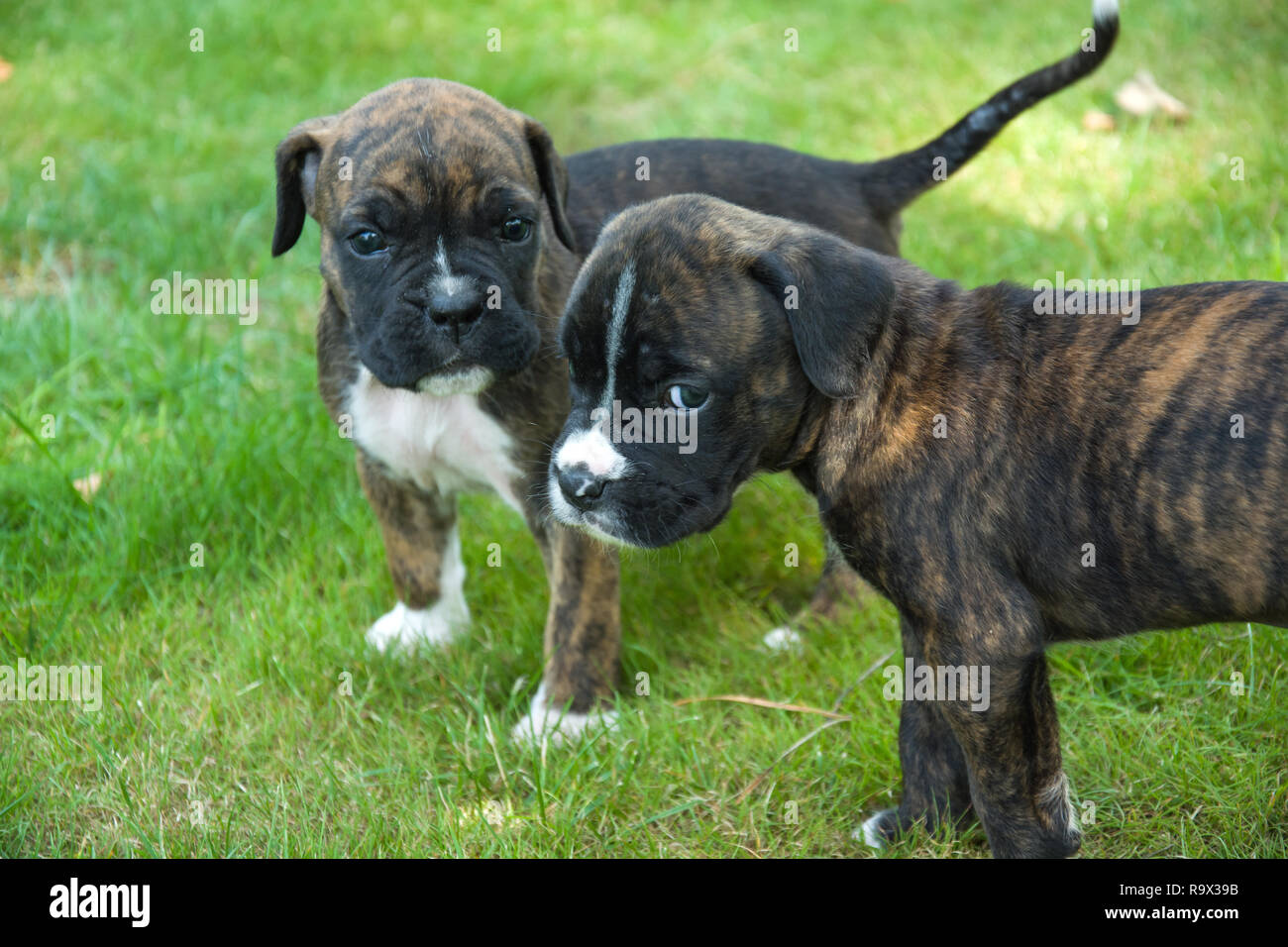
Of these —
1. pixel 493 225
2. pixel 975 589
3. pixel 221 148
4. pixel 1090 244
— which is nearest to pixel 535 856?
pixel 975 589

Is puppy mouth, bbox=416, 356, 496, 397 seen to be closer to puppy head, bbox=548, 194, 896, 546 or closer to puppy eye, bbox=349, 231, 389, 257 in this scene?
puppy eye, bbox=349, 231, 389, 257

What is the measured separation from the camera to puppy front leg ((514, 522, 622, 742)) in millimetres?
4859

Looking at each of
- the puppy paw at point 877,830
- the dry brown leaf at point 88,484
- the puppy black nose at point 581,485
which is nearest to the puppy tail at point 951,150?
the puppy black nose at point 581,485

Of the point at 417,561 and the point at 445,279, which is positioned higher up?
the point at 445,279

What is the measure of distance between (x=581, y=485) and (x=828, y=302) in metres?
0.87

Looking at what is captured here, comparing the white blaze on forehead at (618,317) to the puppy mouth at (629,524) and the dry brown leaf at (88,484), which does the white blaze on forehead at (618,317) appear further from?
the dry brown leaf at (88,484)

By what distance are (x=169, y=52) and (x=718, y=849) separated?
833 centimetres

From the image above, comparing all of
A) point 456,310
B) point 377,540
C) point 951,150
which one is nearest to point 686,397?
point 456,310

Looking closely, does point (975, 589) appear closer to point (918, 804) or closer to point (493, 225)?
point (918, 804)

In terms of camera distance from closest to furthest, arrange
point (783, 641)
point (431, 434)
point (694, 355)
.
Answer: point (694, 355) < point (431, 434) < point (783, 641)

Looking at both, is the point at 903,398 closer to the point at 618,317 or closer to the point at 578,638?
the point at 618,317

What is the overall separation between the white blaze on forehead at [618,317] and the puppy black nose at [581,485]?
275 mm

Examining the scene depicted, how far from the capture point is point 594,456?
3705 millimetres

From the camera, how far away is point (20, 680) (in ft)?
16.1
